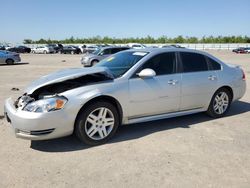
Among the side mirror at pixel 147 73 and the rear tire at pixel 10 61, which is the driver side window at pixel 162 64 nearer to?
the side mirror at pixel 147 73

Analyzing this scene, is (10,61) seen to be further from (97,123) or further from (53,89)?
(97,123)

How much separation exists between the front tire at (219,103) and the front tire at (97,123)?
7.82 ft

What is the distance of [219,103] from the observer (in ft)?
19.2

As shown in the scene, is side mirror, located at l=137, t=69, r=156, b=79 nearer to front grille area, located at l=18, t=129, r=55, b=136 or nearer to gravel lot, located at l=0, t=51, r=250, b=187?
gravel lot, located at l=0, t=51, r=250, b=187

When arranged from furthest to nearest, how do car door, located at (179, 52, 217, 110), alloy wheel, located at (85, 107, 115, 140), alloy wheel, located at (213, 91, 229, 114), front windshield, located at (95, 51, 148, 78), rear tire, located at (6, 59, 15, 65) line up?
rear tire, located at (6, 59, 15, 65) → alloy wheel, located at (213, 91, 229, 114) → car door, located at (179, 52, 217, 110) → front windshield, located at (95, 51, 148, 78) → alloy wheel, located at (85, 107, 115, 140)

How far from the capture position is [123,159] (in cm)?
378

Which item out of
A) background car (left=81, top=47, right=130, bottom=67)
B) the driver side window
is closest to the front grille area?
the driver side window

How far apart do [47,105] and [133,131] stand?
1769mm

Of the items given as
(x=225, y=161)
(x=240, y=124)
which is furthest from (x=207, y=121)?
(x=225, y=161)

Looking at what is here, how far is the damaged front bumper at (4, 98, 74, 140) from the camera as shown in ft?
12.4

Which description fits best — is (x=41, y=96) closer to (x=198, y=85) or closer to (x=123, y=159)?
(x=123, y=159)

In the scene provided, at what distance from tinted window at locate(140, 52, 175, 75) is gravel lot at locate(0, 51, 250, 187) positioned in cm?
110

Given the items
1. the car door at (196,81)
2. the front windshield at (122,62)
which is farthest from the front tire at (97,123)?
the car door at (196,81)

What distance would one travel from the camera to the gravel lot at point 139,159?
322 cm
